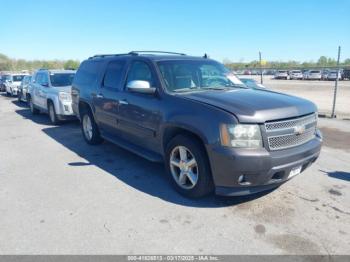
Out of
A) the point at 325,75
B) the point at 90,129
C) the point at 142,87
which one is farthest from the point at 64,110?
the point at 325,75

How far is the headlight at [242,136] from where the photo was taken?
3.39 metres

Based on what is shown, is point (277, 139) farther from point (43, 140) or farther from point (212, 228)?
point (43, 140)

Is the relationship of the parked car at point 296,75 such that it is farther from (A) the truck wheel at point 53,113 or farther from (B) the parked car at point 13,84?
(A) the truck wheel at point 53,113

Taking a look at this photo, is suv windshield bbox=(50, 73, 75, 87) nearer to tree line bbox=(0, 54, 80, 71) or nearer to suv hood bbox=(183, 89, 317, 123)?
suv hood bbox=(183, 89, 317, 123)

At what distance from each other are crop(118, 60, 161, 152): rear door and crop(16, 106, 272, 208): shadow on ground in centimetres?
53

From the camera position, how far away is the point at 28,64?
82562mm

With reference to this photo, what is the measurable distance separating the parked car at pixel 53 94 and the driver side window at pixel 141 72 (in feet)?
15.9

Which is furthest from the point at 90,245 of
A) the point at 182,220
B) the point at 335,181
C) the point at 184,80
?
the point at 335,181

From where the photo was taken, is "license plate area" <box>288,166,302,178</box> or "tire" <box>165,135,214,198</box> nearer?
"license plate area" <box>288,166,302,178</box>

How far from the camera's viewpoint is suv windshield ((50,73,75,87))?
10320 mm

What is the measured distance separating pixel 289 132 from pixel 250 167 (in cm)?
72

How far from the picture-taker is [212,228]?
3396 mm

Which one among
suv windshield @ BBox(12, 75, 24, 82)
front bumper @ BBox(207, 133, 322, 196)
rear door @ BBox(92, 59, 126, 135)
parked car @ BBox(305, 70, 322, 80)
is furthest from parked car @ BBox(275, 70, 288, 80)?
front bumper @ BBox(207, 133, 322, 196)

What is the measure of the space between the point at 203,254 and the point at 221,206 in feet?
3.43
